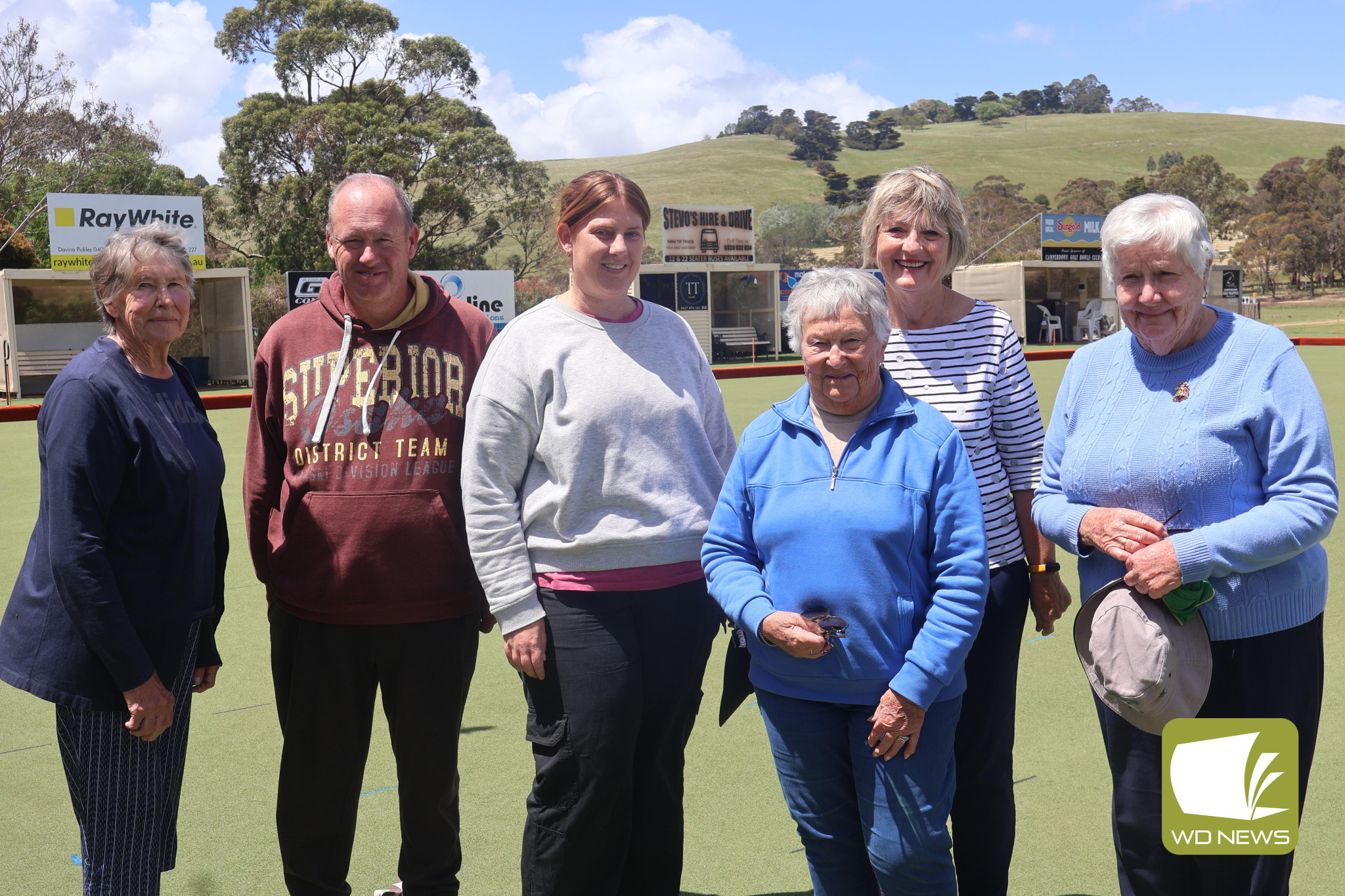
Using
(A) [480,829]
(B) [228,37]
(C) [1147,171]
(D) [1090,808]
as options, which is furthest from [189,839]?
(C) [1147,171]

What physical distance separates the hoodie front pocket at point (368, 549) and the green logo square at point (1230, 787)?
1.80 metres

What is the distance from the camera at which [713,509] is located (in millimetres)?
2688

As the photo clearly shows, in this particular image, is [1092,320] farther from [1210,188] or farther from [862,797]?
[1210,188]

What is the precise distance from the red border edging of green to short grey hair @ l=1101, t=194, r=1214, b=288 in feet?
29.8

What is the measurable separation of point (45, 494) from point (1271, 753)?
281cm

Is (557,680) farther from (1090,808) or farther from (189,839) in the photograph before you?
(1090,808)

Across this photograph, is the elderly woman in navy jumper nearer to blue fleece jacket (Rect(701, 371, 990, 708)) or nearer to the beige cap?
blue fleece jacket (Rect(701, 371, 990, 708))

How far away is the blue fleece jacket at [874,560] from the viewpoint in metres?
2.24

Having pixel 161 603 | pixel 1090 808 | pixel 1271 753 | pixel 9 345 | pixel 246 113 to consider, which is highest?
pixel 246 113

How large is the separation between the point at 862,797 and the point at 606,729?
63cm

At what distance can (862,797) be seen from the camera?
7.57 feet

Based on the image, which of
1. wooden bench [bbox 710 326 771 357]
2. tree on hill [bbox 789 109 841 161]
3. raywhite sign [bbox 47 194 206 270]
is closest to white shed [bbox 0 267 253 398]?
raywhite sign [bbox 47 194 206 270]

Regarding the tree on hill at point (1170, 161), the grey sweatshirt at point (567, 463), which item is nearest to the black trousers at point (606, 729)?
the grey sweatshirt at point (567, 463)

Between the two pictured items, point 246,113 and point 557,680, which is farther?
point 246,113
